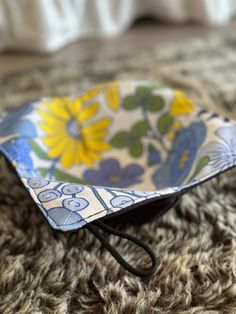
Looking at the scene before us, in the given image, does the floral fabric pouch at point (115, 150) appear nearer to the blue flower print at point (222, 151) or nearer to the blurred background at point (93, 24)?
the blue flower print at point (222, 151)

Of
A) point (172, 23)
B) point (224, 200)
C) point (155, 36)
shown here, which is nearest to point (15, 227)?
point (224, 200)

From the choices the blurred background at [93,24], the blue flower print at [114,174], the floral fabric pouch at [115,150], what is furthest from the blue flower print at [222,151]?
the blurred background at [93,24]

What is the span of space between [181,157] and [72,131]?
21 cm

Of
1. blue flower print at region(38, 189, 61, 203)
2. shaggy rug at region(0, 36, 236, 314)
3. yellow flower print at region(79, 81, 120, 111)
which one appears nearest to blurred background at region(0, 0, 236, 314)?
shaggy rug at region(0, 36, 236, 314)

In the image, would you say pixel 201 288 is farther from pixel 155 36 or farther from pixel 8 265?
pixel 155 36

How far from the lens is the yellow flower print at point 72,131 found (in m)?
0.76

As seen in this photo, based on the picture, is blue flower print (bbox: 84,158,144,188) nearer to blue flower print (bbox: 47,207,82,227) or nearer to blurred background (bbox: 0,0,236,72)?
blue flower print (bbox: 47,207,82,227)

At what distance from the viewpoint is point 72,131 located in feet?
2.62

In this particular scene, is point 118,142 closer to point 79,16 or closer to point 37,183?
point 37,183

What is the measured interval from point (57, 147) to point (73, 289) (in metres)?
0.28

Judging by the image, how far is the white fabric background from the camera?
1322mm

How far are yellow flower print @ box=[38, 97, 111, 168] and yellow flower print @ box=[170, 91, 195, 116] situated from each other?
4.7 inches

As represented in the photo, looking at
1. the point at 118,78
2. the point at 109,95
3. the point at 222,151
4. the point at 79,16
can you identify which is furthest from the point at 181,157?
the point at 79,16

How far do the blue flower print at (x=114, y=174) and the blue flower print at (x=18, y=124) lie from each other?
114 millimetres
